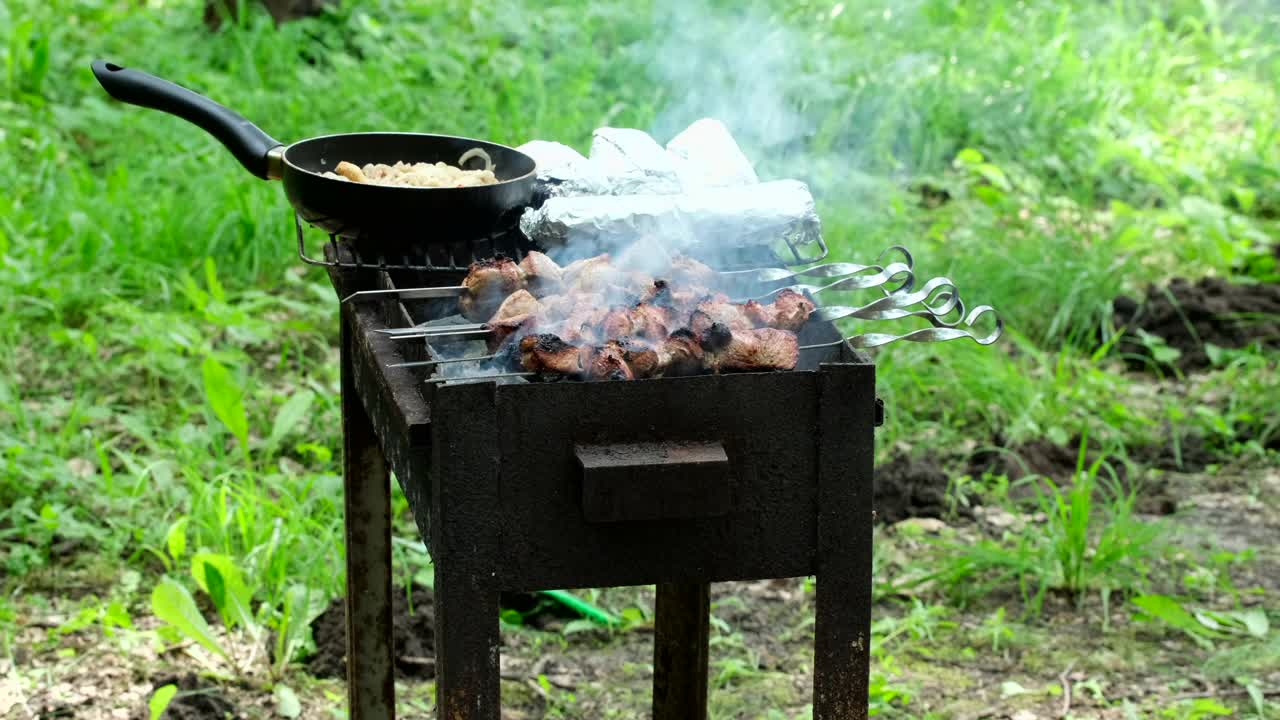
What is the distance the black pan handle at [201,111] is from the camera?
2891 millimetres

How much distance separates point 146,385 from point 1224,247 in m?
4.61

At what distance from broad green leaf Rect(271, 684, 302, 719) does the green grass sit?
0.34 m

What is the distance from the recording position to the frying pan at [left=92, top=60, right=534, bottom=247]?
2.58 metres

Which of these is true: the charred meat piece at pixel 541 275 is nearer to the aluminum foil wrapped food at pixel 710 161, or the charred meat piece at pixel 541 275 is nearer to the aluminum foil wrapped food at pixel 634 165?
the aluminum foil wrapped food at pixel 634 165

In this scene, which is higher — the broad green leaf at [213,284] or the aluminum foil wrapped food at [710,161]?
the aluminum foil wrapped food at [710,161]

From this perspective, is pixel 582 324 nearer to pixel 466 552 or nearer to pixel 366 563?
pixel 466 552

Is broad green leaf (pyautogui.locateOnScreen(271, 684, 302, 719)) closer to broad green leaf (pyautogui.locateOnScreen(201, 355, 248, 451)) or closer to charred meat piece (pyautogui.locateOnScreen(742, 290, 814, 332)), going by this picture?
broad green leaf (pyautogui.locateOnScreen(201, 355, 248, 451))

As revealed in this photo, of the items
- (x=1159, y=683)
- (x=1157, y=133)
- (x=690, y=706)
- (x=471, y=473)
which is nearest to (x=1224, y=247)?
(x=1157, y=133)

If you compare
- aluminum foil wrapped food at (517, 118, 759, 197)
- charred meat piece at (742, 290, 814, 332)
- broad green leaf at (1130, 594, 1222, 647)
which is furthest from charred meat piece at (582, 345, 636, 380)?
broad green leaf at (1130, 594, 1222, 647)

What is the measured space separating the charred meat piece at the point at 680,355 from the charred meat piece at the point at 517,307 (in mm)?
257

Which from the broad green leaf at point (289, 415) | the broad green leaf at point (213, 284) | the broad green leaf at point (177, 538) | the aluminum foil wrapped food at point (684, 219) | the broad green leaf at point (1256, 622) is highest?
the aluminum foil wrapped food at point (684, 219)

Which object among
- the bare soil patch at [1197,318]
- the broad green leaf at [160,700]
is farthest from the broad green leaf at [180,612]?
the bare soil patch at [1197,318]

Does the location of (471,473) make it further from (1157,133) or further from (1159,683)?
(1157,133)

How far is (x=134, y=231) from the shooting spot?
Result: 5.76 meters
